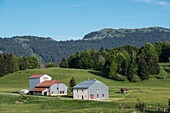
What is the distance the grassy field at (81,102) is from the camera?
59.8 meters

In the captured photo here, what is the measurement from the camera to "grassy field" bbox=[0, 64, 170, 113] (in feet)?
196

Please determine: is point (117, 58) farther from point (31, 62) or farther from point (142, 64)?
point (31, 62)

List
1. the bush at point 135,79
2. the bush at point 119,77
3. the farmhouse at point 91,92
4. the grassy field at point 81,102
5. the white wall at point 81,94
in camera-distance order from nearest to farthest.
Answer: the grassy field at point 81,102 < the farmhouse at point 91,92 < the white wall at point 81,94 < the bush at point 135,79 < the bush at point 119,77

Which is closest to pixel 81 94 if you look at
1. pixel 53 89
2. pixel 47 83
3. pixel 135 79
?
pixel 53 89

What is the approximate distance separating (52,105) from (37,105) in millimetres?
2590

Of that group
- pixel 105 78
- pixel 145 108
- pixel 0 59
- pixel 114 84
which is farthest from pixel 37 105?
pixel 0 59

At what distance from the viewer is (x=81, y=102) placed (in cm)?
6644

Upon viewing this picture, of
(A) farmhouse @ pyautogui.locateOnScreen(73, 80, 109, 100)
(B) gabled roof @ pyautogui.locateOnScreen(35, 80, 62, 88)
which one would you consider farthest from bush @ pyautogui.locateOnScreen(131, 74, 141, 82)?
(A) farmhouse @ pyautogui.locateOnScreen(73, 80, 109, 100)

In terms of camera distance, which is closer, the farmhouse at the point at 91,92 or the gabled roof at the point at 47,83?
the farmhouse at the point at 91,92

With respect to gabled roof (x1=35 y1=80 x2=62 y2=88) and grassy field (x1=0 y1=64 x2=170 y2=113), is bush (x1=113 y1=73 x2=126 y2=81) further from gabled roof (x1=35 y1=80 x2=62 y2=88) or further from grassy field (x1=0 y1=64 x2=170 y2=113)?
gabled roof (x1=35 y1=80 x2=62 y2=88)

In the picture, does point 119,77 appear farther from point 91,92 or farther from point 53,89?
point 91,92

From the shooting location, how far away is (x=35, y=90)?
94062 mm

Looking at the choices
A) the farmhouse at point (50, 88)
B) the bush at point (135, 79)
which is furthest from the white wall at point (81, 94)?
the bush at point (135, 79)

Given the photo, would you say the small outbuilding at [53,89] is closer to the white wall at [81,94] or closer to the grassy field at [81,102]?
the grassy field at [81,102]
